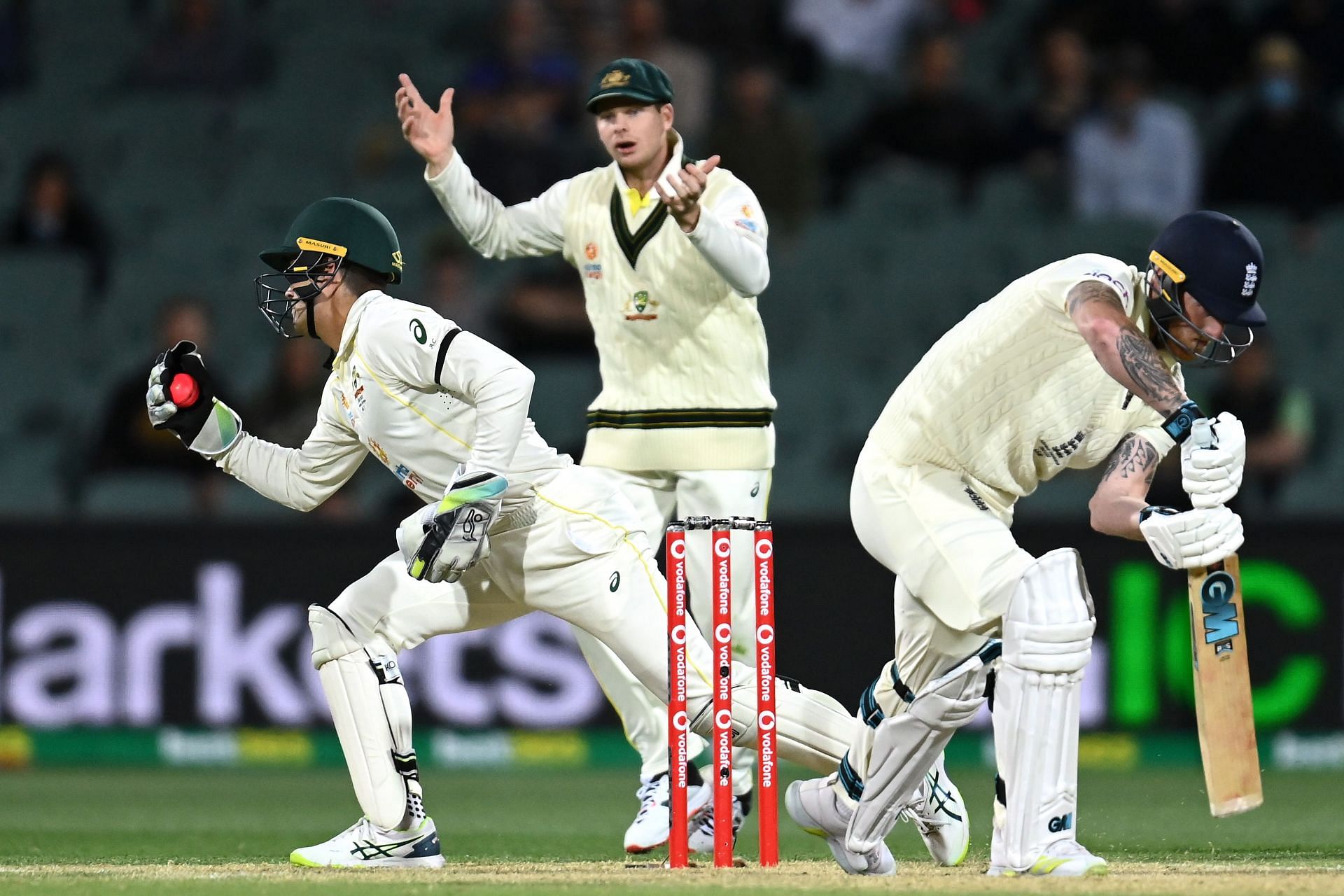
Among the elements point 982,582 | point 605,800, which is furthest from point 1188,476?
point 605,800

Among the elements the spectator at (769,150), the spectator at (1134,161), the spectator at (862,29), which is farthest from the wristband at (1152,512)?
the spectator at (862,29)

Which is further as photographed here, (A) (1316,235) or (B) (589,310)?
(A) (1316,235)

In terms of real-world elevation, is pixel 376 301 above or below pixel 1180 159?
below

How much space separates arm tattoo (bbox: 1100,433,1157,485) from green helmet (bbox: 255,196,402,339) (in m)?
1.88

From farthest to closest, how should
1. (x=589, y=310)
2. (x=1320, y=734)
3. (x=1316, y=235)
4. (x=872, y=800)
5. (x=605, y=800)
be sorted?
(x=1316, y=235) → (x=1320, y=734) → (x=605, y=800) → (x=589, y=310) → (x=872, y=800)

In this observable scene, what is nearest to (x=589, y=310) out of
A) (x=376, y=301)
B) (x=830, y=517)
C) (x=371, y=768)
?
(x=376, y=301)

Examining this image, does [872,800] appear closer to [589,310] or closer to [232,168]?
[589,310]

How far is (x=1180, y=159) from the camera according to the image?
403 inches

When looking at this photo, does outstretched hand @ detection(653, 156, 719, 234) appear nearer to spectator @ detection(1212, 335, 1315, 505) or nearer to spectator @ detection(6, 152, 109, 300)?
spectator @ detection(1212, 335, 1315, 505)

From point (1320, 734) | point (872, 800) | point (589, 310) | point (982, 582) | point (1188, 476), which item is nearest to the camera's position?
point (1188, 476)

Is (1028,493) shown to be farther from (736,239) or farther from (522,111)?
(522,111)

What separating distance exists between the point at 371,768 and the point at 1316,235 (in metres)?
6.61

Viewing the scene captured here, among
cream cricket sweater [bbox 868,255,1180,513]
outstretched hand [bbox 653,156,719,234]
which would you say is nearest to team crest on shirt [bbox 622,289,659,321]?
outstretched hand [bbox 653,156,719,234]

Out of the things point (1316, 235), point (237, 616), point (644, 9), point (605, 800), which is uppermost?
point (644, 9)
